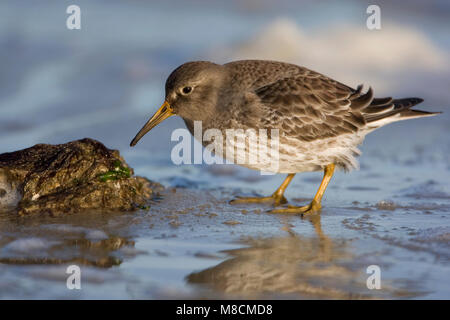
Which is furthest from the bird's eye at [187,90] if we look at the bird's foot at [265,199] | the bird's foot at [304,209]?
the bird's foot at [304,209]

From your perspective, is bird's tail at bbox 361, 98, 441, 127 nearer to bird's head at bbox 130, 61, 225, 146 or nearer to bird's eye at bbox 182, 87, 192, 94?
bird's head at bbox 130, 61, 225, 146

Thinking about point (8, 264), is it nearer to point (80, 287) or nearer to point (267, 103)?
point (80, 287)

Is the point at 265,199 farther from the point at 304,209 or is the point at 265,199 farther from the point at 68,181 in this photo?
the point at 68,181

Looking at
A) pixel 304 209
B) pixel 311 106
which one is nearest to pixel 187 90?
pixel 311 106

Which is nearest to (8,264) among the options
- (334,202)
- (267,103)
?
(267,103)

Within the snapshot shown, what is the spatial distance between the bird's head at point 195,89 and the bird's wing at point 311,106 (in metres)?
0.54

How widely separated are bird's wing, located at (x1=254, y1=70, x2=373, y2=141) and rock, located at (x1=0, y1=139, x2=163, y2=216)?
5.96 feet

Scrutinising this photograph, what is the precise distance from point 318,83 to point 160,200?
2487mm

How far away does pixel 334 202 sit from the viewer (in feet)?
25.0

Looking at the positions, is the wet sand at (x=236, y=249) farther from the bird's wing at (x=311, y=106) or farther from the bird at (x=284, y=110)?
the bird's wing at (x=311, y=106)

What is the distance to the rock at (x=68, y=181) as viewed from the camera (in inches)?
251

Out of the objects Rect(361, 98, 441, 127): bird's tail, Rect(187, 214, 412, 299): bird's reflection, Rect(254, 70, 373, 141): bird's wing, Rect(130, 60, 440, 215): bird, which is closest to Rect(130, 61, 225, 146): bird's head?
Rect(130, 60, 440, 215): bird

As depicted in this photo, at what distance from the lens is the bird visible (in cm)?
712
